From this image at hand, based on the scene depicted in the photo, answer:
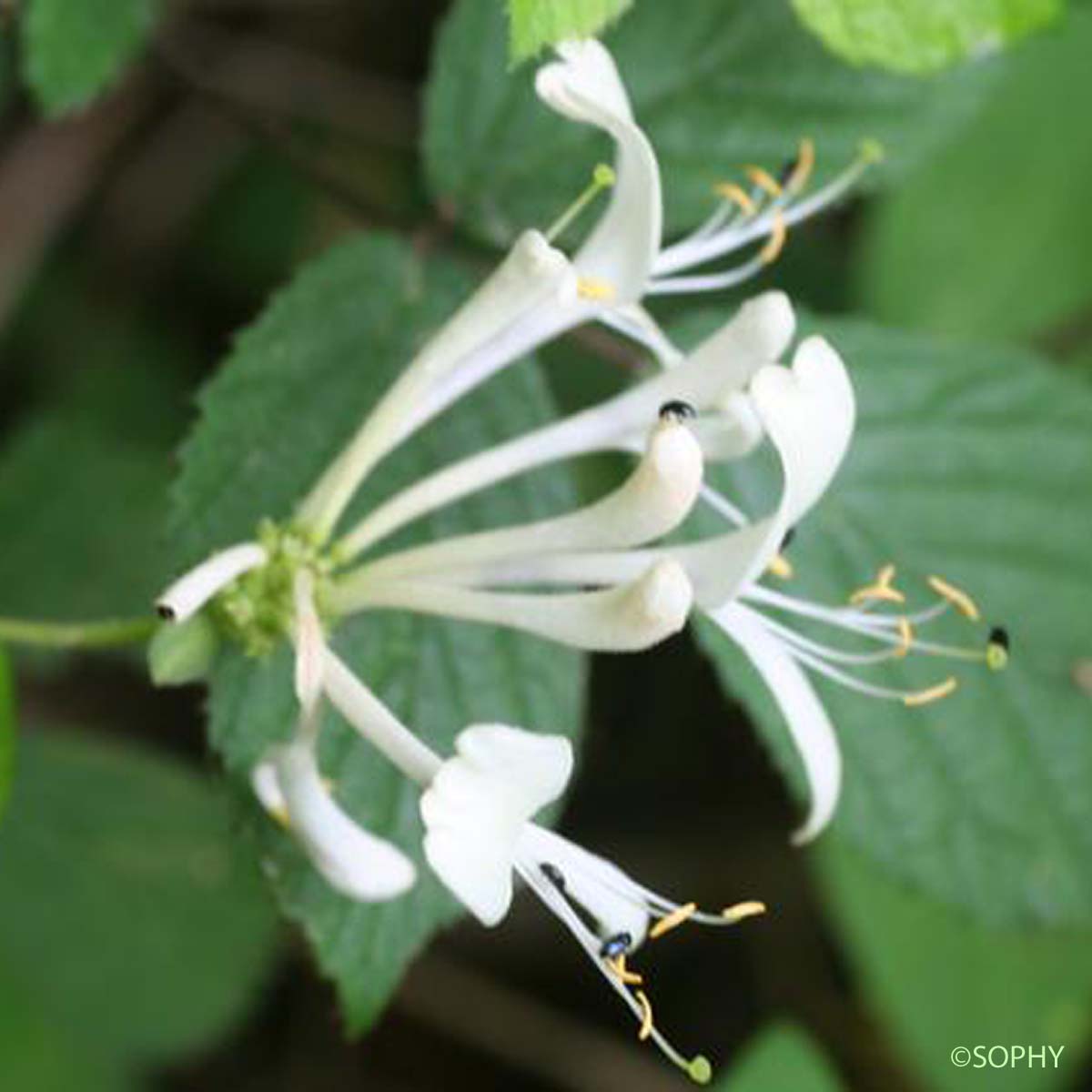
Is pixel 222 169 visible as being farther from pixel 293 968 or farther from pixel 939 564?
pixel 939 564

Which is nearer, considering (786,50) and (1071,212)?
(786,50)

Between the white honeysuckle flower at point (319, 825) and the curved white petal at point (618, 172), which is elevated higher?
the curved white petal at point (618, 172)

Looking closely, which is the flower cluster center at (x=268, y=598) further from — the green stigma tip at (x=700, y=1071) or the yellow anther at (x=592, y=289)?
the green stigma tip at (x=700, y=1071)

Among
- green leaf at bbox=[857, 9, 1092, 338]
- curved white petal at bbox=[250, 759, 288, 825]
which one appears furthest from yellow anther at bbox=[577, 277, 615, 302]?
green leaf at bbox=[857, 9, 1092, 338]

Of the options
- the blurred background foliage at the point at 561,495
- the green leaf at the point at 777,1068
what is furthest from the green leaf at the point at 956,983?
the green leaf at the point at 777,1068

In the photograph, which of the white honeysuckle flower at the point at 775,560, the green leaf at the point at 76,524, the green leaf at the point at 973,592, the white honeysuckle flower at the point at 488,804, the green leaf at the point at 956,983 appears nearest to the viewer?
the white honeysuckle flower at the point at 488,804

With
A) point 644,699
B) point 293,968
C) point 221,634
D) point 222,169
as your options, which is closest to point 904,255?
point 644,699

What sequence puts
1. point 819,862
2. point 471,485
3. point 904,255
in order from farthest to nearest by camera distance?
point 904,255 → point 819,862 → point 471,485

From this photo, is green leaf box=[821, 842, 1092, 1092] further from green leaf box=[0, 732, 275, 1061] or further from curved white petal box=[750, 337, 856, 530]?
curved white petal box=[750, 337, 856, 530]

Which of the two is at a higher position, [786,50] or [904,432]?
[786,50]
